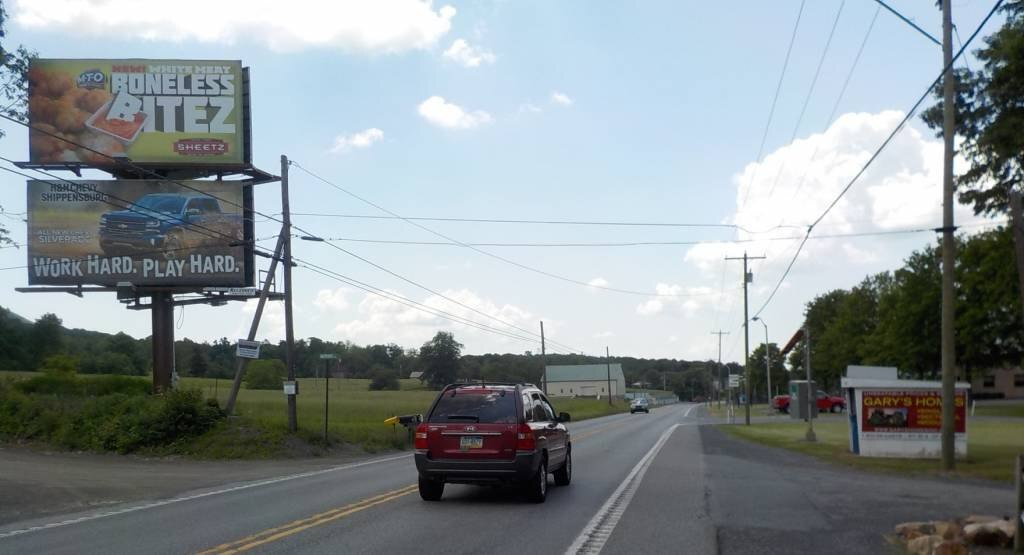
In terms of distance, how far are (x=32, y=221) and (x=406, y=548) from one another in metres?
30.0

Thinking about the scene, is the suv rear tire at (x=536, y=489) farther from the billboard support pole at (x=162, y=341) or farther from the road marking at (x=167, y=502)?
the billboard support pole at (x=162, y=341)

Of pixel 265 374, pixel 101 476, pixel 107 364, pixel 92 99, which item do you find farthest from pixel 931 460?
pixel 265 374

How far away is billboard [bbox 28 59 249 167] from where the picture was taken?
118 ft

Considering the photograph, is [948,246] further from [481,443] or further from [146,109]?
[146,109]

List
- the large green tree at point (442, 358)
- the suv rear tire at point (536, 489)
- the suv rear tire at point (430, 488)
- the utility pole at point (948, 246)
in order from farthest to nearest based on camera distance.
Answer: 1. the large green tree at point (442, 358)
2. the utility pole at point (948, 246)
3. the suv rear tire at point (430, 488)
4. the suv rear tire at point (536, 489)

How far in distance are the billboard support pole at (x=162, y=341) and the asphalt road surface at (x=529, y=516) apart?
1806cm

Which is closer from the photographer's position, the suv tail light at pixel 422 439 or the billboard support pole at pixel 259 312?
the suv tail light at pixel 422 439

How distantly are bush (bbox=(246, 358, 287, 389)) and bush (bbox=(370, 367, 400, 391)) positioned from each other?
299 inches

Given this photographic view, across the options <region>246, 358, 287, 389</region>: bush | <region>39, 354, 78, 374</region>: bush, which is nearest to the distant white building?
<region>246, 358, 287, 389</region>: bush

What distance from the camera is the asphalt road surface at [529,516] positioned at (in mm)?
10680

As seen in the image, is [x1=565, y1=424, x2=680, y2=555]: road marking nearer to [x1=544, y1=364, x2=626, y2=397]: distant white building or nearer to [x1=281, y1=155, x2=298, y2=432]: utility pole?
[x1=281, y1=155, x2=298, y2=432]: utility pole

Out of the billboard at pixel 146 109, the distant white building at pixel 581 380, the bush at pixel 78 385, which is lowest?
the distant white building at pixel 581 380

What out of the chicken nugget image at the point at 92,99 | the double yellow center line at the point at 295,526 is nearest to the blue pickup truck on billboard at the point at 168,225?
the chicken nugget image at the point at 92,99

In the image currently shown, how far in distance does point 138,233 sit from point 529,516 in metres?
26.9
